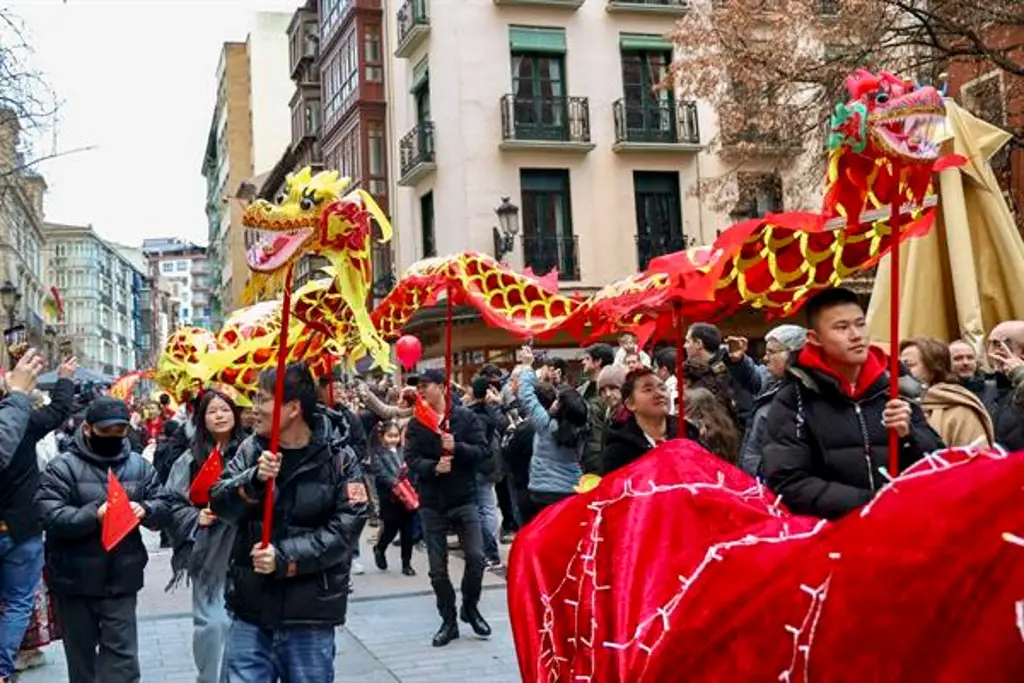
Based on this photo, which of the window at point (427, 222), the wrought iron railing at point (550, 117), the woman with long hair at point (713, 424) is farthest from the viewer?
the window at point (427, 222)

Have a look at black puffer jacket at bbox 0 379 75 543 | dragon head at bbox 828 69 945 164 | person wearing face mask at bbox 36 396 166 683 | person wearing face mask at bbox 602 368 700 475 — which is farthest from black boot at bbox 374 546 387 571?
dragon head at bbox 828 69 945 164

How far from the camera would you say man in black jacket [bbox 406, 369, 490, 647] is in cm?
816

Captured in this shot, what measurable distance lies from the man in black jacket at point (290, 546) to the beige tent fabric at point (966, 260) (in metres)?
3.63

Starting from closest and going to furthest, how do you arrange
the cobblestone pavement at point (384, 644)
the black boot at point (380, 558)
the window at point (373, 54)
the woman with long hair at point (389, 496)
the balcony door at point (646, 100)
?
the cobblestone pavement at point (384, 644)
the woman with long hair at point (389, 496)
the black boot at point (380, 558)
the balcony door at point (646, 100)
the window at point (373, 54)

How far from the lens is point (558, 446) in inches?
368

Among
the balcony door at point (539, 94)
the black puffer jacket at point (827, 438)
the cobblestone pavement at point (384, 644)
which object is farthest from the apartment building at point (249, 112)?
the black puffer jacket at point (827, 438)

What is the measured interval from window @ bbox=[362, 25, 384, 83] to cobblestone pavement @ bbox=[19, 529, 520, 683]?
2278 cm

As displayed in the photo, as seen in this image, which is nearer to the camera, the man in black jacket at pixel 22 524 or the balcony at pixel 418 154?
the man in black jacket at pixel 22 524

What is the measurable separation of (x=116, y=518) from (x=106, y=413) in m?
0.57

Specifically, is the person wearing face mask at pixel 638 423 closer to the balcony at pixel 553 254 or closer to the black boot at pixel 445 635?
the black boot at pixel 445 635

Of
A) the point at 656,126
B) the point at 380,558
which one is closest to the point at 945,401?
the point at 380,558

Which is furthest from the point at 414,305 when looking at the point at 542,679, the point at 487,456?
the point at 542,679

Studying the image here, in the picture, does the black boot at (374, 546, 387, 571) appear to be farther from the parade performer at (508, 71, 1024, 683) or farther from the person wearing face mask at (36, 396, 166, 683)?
the parade performer at (508, 71, 1024, 683)

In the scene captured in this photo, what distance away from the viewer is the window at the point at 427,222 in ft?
92.2
